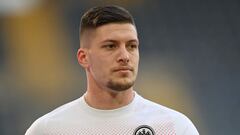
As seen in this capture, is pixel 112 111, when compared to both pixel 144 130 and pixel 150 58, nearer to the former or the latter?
pixel 144 130

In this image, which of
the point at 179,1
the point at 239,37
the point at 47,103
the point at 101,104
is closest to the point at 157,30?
the point at 179,1

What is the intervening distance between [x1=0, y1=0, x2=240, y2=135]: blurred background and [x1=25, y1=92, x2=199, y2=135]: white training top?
2.90 m

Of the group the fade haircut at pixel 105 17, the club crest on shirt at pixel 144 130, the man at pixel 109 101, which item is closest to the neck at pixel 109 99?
the man at pixel 109 101

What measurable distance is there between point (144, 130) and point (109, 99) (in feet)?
0.54

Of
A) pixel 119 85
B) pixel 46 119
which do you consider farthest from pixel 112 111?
pixel 46 119

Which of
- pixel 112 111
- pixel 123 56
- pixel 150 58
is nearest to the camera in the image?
pixel 123 56

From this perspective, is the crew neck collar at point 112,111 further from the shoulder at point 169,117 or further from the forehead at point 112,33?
the forehead at point 112,33

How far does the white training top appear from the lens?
4.98 feet

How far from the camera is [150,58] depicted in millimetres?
4742

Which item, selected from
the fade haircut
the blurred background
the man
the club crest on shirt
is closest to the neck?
the man

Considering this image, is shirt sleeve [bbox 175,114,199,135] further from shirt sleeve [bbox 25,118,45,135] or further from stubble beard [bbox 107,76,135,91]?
shirt sleeve [bbox 25,118,45,135]

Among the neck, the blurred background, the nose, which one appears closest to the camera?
the nose

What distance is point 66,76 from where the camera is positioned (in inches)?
184

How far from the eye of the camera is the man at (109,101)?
1471mm
